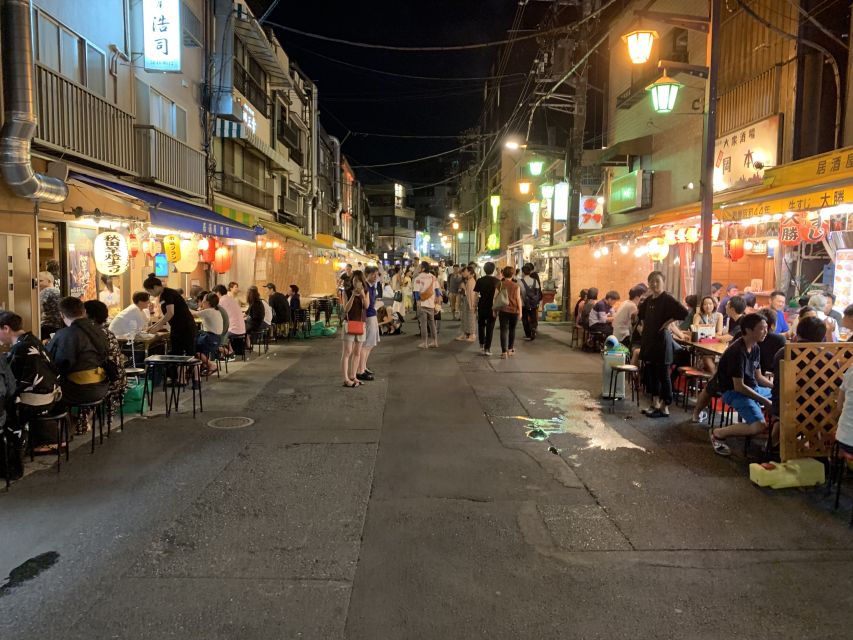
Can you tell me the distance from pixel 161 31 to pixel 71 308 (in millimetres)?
9670

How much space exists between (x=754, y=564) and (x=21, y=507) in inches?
225

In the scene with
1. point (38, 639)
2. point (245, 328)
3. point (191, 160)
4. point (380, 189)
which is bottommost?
point (38, 639)

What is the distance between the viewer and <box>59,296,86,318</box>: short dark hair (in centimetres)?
649

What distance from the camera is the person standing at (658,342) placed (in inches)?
326

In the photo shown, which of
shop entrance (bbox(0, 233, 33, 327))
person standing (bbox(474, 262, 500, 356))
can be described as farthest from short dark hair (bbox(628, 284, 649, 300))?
shop entrance (bbox(0, 233, 33, 327))

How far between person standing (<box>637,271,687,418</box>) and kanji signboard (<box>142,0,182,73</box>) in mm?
11518

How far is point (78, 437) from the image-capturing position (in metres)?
7.15

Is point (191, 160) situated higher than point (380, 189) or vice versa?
point (380, 189)

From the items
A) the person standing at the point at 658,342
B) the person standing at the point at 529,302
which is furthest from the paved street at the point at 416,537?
the person standing at the point at 529,302

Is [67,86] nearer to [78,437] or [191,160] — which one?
[191,160]

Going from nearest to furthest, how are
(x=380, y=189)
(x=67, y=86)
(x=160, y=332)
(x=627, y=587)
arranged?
(x=627, y=587) < (x=160, y=332) < (x=67, y=86) < (x=380, y=189)

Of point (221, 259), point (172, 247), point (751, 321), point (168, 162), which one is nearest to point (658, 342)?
point (751, 321)

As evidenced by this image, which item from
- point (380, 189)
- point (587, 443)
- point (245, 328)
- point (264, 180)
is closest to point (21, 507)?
point (587, 443)

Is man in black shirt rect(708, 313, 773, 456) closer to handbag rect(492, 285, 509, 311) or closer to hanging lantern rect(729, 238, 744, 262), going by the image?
hanging lantern rect(729, 238, 744, 262)
